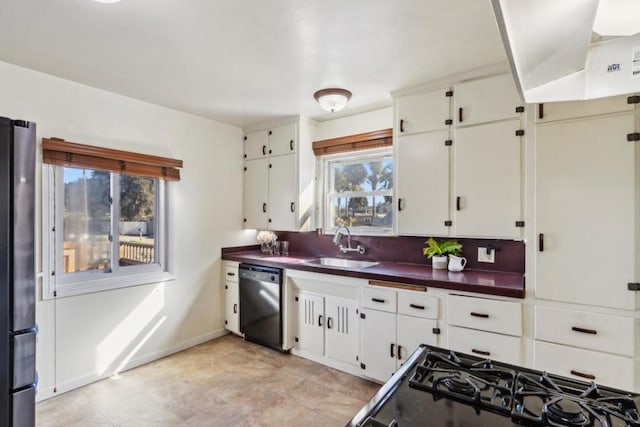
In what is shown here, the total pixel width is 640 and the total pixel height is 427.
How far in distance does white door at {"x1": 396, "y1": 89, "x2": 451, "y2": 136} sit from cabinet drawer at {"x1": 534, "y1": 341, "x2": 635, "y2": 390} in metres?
1.68

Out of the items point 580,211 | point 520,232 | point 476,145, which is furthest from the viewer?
point 476,145

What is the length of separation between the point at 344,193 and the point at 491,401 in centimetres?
283

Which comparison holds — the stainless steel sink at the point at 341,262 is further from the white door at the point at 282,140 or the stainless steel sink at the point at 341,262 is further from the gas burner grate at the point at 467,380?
the gas burner grate at the point at 467,380

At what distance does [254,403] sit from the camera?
8.15 ft

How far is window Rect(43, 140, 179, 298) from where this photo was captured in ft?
8.46

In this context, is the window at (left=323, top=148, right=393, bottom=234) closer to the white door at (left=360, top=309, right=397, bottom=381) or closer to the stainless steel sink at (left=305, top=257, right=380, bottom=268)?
the stainless steel sink at (left=305, top=257, right=380, bottom=268)

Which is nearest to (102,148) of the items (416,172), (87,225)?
(87,225)

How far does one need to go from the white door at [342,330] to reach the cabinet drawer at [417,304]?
17.1 inches

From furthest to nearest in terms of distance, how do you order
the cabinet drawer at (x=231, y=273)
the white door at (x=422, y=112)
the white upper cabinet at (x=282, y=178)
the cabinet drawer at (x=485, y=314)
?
1. the cabinet drawer at (x=231, y=273)
2. the white upper cabinet at (x=282, y=178)
3. the white door at (x=422, y=112)
4. the cabinet drawer at (x=485, y=314)

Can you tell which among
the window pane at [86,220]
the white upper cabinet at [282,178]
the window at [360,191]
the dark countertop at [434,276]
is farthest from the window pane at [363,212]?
the window pane at [86,220]

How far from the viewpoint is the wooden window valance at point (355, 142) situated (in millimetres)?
3224

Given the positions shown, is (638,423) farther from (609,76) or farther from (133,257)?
(133,257)

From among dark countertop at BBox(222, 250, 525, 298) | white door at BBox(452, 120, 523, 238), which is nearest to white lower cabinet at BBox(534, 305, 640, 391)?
dark countertop at BBox(222, 250, 525, 298)

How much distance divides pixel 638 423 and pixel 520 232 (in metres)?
1.64
